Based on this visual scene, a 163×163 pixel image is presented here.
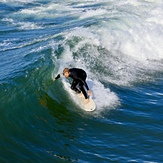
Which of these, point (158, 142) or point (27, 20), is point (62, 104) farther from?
point (27, 20)

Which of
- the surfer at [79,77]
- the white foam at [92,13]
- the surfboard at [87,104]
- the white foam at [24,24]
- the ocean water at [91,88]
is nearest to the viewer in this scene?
the ocean water at [91,88]

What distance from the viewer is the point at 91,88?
1381 centimetres

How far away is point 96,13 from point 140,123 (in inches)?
685

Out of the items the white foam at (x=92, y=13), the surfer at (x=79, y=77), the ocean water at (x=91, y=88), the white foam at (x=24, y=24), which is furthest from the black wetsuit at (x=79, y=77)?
the white foam at (x=92, y=13)

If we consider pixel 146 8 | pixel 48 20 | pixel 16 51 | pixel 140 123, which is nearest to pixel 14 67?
pixel 16 51

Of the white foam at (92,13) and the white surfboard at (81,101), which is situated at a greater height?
the white foam at (92,13)

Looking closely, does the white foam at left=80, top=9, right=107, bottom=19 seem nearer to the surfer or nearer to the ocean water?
the ocean water

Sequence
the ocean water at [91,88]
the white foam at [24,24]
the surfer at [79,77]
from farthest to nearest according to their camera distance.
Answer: the white foam at [24,24], the surfer at [79,77], the ocean water at [91,88]

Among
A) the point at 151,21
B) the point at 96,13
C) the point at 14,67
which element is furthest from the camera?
the point at 96,13

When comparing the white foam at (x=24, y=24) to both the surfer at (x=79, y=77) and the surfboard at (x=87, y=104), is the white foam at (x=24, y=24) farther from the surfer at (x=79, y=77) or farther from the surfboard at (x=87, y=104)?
the surfer at (x=79, y=77)

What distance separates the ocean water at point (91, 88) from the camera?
32.3 feet

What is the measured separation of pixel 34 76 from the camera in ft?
46.7

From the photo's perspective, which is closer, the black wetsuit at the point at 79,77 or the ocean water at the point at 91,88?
the ocean water at the point at 91,88

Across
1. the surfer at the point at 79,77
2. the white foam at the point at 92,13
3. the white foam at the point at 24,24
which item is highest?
the white foam at the point at 92,13
